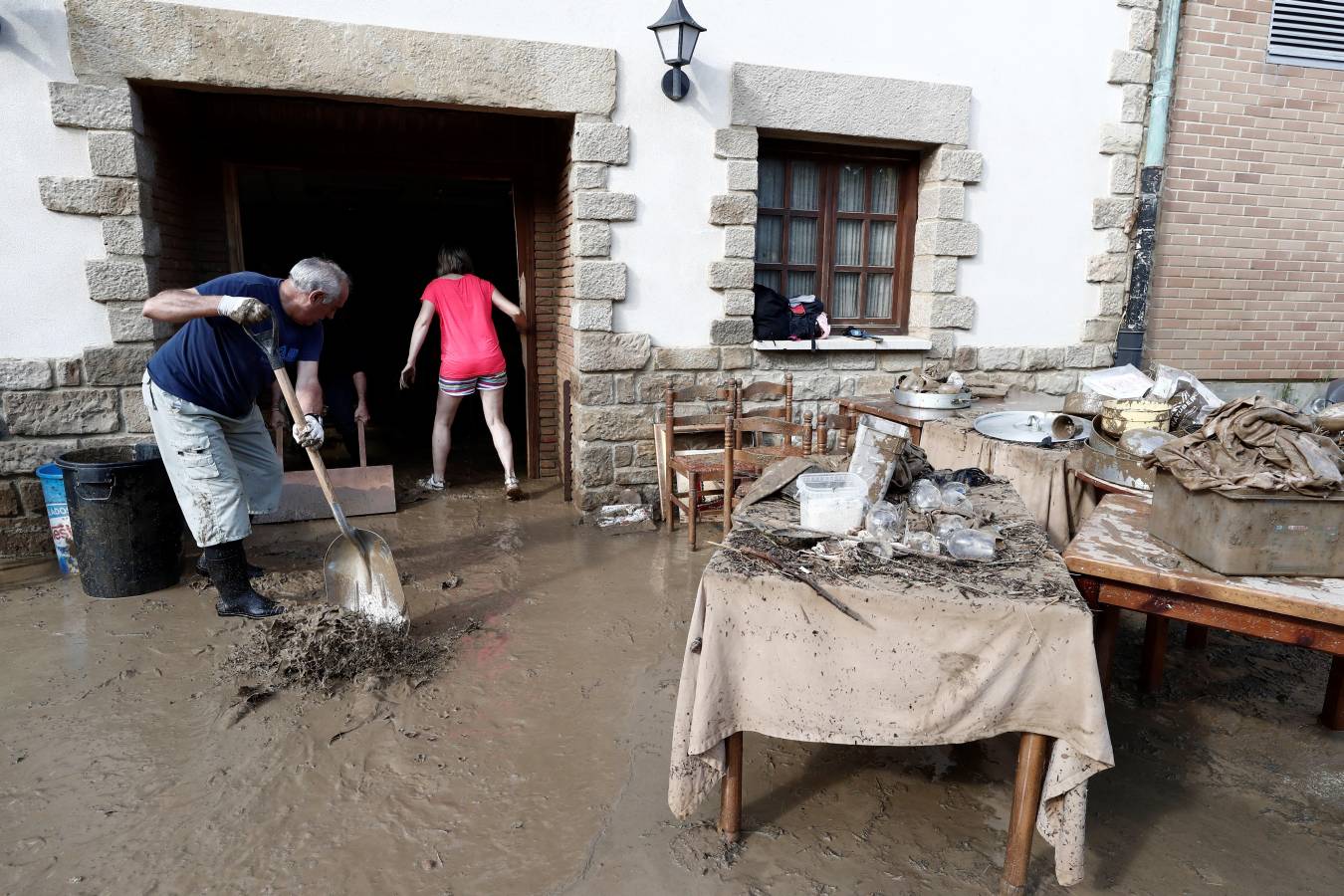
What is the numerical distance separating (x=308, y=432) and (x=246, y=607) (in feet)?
3.12

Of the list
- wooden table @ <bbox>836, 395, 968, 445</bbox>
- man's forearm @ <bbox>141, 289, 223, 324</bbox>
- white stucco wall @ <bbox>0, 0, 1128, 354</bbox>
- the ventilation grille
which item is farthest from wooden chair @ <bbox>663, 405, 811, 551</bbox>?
the ventilation grille

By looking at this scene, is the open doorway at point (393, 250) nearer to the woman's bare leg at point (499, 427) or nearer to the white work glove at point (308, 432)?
the woman's bare leg at point (499, 427)

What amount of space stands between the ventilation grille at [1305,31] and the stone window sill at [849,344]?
3414 millimetres

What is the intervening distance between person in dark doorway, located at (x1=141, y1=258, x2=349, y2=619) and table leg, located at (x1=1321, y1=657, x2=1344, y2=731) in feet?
14.2

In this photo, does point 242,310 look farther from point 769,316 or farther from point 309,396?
point 769,316

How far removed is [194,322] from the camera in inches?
142

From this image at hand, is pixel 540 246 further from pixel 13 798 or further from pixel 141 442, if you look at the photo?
pixel 13 798

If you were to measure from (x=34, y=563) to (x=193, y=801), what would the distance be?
288cm

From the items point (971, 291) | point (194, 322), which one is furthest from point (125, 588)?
point (971, 291)

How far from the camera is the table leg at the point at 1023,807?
2064mm

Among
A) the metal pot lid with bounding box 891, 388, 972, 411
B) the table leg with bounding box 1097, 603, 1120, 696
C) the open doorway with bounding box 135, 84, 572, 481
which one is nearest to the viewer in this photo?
the table leg with bounding box 1097, 603, 1120, 696

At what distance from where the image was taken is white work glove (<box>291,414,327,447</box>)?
3.64 meters

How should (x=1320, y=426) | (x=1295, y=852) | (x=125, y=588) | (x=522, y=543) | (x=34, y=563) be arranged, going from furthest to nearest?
(x=522, y=543)
(x=34, y=563)
(x=125, y=588)
(x=1320, y=426)
(x=1295, y=852)

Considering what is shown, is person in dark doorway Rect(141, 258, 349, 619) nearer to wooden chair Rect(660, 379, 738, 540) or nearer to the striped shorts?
the striped shorts
